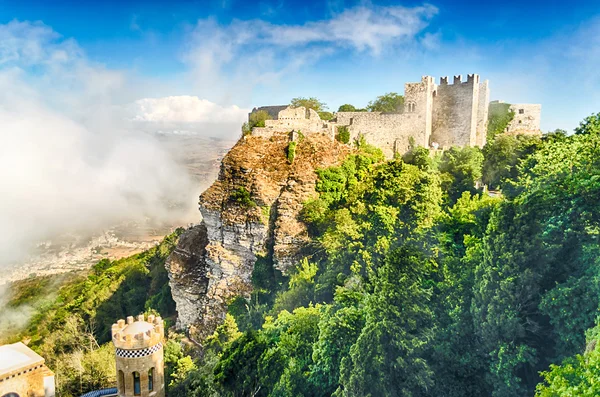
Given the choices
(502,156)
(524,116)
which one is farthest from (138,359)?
(524,116)

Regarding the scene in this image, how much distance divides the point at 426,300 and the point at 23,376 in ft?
63.8

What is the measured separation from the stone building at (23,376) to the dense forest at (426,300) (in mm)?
5273

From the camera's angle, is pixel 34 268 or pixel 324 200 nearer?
pixel 324 200

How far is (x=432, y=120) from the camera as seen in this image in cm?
3925

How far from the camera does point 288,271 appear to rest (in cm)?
2917

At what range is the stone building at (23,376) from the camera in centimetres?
2272

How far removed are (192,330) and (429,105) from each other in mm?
24464

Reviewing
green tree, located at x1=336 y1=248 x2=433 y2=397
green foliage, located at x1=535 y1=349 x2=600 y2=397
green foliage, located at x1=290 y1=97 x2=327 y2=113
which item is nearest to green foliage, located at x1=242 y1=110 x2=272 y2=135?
green foliage, located at x1=290 y1=97 x2=327 y2=113

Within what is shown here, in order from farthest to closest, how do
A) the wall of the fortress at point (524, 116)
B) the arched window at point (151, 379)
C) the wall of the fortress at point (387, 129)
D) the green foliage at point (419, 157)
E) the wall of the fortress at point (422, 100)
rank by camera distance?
the wall of the fortress at point (524, 116)
the wall of the fortress at point (387, 129)
the wall of the fortress at point (422, 100)
the green foliage at point (419, 157)
the arched window at point (151, 379)

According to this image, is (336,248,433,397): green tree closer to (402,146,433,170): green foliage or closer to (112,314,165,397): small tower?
(112,314,165,397): small tower

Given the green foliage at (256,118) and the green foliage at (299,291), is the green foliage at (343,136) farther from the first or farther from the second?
the green foliage at (299,291)

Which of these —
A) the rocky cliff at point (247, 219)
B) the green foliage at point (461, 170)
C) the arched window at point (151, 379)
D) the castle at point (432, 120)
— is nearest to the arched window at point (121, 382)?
the arched window at point (151, 379)

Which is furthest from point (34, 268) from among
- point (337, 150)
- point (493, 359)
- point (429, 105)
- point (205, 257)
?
point (493, 359)

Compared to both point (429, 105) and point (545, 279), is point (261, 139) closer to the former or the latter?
point (429, 105)
